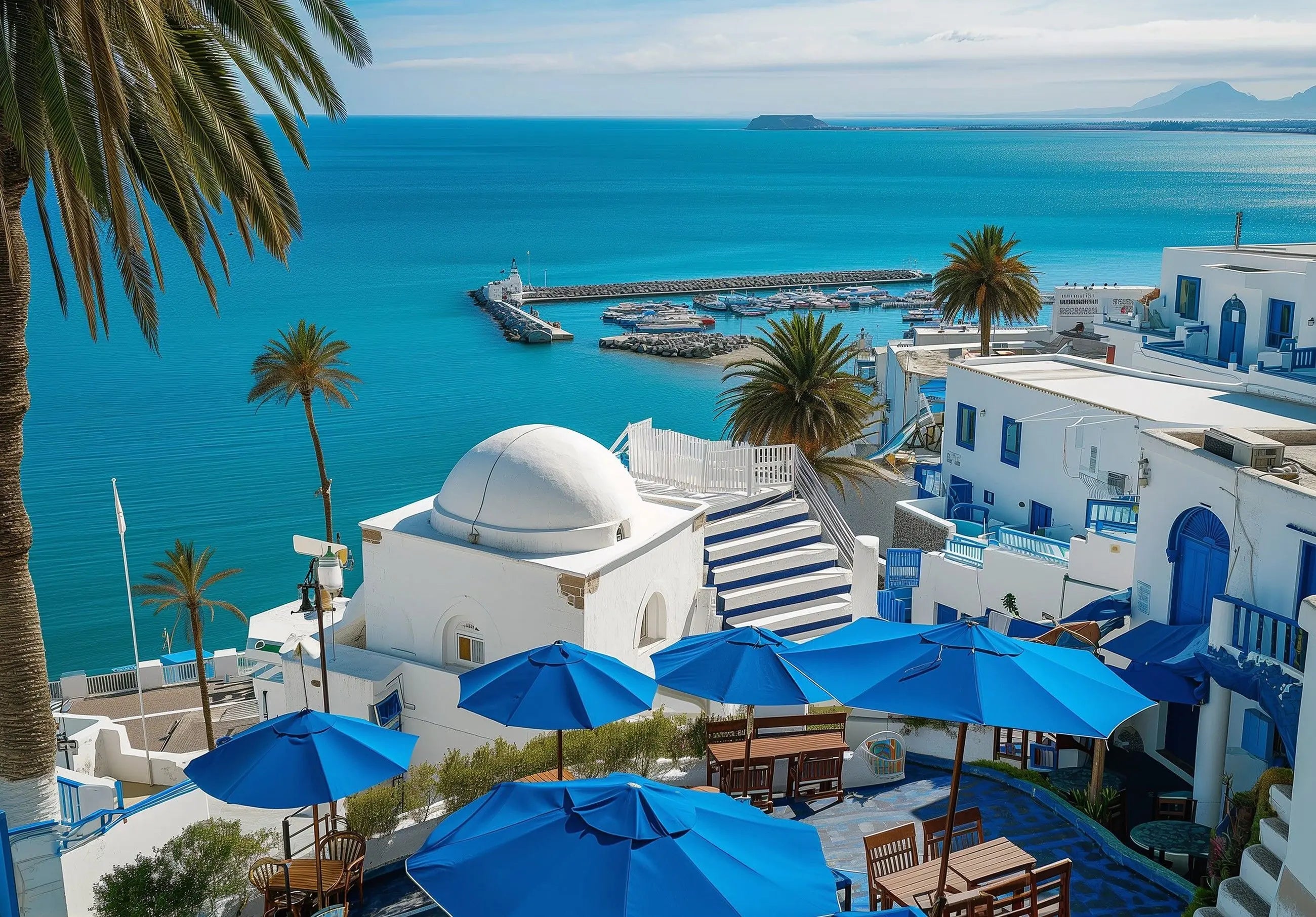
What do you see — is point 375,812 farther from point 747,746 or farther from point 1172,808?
point 1172,808

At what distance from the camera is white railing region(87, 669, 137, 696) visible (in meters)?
33.7

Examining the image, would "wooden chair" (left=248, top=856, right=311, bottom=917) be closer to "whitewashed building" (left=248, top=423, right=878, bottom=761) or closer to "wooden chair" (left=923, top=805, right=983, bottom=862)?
"wooden chair" (left=923, top=805, right=983, bottom=862)

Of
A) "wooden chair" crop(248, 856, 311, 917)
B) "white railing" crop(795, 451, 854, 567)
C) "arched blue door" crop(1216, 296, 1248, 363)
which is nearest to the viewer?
"wooden chair" crop(248, 856, 311, 917)

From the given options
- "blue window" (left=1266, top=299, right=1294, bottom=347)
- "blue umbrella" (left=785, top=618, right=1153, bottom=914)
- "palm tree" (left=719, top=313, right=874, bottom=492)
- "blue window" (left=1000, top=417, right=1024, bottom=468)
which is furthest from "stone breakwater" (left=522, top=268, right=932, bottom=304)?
"blue umbrella" (left=785, top=618, right=1153, bottom=914)

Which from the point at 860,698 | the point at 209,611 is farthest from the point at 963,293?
the point at 860,698

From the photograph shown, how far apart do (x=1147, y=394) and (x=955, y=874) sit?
20711 millimetres

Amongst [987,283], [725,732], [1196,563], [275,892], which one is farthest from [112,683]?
[987,283]

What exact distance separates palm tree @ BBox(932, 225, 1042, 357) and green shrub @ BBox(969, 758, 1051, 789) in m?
35.7

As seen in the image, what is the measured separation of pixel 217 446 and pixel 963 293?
1709 inches

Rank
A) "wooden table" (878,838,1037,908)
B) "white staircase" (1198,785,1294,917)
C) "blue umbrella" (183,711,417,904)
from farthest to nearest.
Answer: "blue umbrella" (183,711,417,904), "wooden table" (878,838,1037,908), "white staircase" (1198,785,1294,917)

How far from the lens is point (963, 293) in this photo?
156ft

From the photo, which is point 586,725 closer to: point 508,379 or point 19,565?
point 19,565

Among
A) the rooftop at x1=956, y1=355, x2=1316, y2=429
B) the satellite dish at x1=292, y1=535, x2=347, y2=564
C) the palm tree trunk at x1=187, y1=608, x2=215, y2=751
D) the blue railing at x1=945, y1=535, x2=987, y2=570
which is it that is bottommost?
the palm tree trunk at x1=187, y1=608, x2=215, y2=751

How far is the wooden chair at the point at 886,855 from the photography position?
10.4 metres
